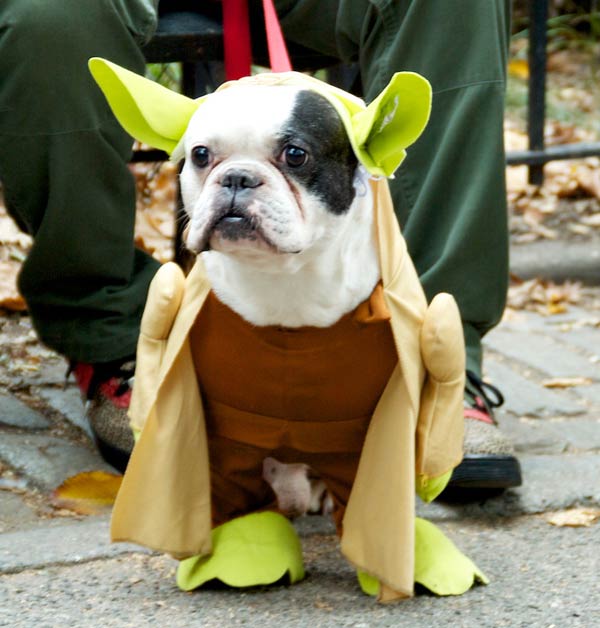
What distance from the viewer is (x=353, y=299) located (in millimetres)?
1756

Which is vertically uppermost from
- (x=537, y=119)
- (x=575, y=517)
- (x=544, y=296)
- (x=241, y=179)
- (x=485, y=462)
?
(x=241, y=179)

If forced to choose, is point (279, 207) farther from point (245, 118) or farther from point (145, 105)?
point (145, 105)

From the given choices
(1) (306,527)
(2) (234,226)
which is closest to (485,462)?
(1) (306,527)

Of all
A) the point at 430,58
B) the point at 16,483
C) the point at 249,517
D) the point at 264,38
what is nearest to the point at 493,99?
the point at 430,58

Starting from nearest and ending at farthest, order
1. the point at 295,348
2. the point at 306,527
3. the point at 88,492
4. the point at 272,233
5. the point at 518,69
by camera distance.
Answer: the point at 272,233 → the point at 295,348 → the point at 306,527 → the point at 88,492 → the point at 518,69

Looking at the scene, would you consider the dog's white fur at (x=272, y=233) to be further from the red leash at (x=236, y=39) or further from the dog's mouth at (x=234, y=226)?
the red leash at (x=236, y=39)

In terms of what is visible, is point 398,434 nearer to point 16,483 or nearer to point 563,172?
point 16,483

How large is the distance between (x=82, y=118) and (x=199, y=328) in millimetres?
596

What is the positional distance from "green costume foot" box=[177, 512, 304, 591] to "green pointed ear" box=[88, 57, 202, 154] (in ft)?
1.97

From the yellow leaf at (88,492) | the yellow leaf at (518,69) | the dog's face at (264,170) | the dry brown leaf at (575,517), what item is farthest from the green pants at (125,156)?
the yellow leaf at (518,69)

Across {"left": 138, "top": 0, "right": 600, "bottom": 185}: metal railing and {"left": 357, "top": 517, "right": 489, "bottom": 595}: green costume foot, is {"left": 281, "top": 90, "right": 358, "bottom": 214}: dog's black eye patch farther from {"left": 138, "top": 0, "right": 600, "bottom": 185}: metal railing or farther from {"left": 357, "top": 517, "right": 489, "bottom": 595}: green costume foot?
{"left": 138, "top": 0, "right": 600, "bottom": 185}: metal railing

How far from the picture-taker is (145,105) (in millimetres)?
1678

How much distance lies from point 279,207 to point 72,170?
74cm

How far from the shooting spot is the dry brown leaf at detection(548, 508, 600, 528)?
2133 millimetres
